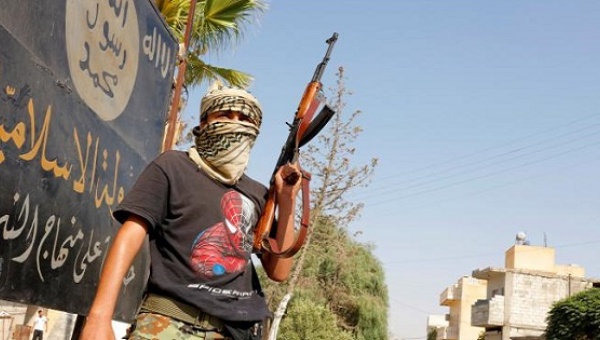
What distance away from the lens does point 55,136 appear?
311 cm

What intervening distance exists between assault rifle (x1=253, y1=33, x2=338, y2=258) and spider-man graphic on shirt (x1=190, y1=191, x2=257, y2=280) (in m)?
0.09

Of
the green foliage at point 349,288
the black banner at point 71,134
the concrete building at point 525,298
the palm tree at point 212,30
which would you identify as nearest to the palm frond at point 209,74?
the palm tree at point 212,30

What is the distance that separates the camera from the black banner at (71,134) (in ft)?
9.09

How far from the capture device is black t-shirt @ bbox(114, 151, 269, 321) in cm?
257

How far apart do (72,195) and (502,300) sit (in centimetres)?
4564

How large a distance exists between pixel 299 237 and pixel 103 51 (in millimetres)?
1322

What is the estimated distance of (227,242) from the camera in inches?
107

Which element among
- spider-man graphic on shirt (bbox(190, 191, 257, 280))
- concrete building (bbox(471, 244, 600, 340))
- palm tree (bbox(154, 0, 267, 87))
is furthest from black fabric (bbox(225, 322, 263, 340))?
concrete building (bbox(471, 244, 600, 340))

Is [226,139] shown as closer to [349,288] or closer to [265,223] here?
[265,223]

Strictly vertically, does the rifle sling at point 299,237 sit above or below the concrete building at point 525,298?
below

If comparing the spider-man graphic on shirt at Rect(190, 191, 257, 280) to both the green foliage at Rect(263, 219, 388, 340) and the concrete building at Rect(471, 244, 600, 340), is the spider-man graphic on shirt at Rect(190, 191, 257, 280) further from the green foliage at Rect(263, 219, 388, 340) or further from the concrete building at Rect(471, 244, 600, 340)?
the concrete building at Rect(471, 244, 600, 340)

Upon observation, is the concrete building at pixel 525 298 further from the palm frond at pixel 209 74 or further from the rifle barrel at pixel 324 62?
the rifle barrel at pixel 324 62

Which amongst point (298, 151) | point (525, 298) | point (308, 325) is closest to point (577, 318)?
point (308, 325)

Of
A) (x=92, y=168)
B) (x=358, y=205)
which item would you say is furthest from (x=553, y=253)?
(x=92, y=168)
